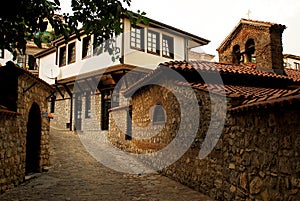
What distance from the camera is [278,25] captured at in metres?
10.6

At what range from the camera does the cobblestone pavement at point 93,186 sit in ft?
18.9

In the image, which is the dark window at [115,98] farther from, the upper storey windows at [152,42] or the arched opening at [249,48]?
the arched opening at [249,48]

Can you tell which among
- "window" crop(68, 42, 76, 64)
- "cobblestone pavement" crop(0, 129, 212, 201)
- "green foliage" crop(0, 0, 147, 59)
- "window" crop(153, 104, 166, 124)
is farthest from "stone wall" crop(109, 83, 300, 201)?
"window" crop(68, 42, 76, 64)

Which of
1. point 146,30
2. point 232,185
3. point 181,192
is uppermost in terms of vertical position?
point 146,30

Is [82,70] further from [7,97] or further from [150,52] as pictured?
[7,97]

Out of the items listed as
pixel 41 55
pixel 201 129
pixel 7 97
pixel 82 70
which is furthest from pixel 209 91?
pixel 41 55

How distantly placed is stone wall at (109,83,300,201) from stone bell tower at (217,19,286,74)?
4954mm

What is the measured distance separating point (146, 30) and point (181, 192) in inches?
417

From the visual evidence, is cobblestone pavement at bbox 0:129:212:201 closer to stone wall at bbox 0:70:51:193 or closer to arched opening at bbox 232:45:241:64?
stone wall at bbox 0:70:51:193

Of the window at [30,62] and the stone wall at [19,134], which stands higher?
the window at [30,62]

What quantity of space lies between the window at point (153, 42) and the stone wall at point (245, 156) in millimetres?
7457

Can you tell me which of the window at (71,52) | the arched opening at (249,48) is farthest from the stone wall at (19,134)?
the window at (71,52)

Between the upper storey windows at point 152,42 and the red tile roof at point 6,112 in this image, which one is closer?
the red tile roof at point 6,112

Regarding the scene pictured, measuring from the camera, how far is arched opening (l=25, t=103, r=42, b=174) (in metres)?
8.28
